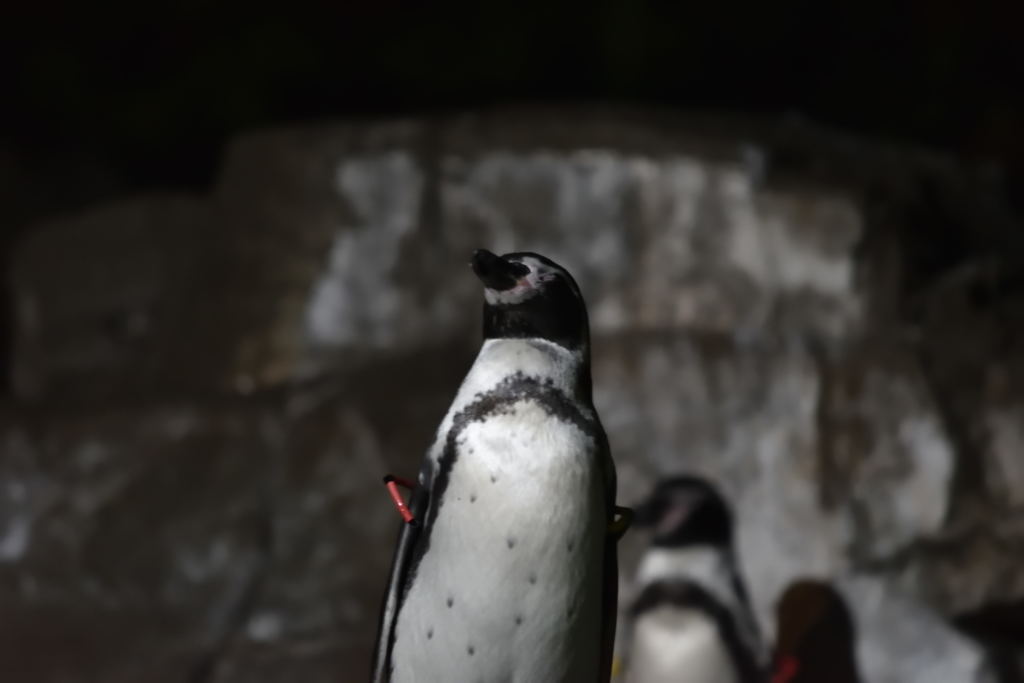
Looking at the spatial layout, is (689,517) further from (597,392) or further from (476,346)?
(476,346)

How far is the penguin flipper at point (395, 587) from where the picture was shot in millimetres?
1384

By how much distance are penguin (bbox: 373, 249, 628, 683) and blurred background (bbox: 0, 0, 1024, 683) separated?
1.22m

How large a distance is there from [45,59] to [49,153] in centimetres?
30

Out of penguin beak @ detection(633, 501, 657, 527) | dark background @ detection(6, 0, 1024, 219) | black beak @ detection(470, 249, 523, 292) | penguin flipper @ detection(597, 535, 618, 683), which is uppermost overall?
dark background @ detection(6, 0, 1024, 219)

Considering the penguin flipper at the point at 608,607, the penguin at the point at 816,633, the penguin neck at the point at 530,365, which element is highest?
the penguin neck at the point at 530,365

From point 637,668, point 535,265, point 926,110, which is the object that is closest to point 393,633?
point 535,265

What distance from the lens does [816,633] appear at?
2.50 metres

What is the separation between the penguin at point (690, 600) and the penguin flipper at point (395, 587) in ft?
3.03

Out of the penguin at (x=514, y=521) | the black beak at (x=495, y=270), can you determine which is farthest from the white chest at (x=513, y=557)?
the black beak at (x=495, y=270)

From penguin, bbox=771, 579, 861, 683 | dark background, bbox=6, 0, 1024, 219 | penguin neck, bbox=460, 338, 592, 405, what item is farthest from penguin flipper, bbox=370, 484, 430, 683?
dark background, bbox=6, 0, 1024, 219

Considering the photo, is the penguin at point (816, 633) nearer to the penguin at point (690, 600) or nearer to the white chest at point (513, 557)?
the penguin at point (690, 600)

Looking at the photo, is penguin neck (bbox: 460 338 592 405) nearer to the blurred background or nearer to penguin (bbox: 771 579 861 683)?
penguin (bbox: 771 579 861 683)

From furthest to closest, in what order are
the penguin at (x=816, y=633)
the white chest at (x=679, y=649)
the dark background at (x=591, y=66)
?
the dark background at (x=591, y=66), the penguin at (x=816, y=633), the white chest at (x=679, y=649)

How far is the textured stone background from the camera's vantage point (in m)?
2.72
